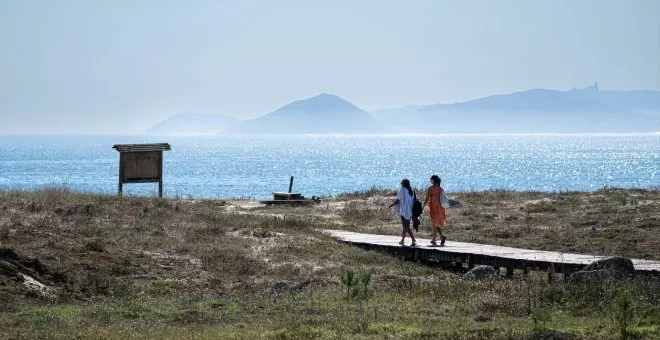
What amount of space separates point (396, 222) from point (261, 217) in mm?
5459

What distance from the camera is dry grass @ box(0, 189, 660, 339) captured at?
15727 millimetres

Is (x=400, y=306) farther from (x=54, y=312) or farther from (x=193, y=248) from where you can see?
(x=193, y=248)

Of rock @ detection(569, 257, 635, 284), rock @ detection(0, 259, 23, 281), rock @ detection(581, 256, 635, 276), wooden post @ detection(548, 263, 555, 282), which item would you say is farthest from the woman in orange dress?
rock @ detection(0, 259, 23, 281)

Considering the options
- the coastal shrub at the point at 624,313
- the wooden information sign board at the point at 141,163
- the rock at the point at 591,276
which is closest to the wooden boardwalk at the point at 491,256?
the rock at the point at 591,276

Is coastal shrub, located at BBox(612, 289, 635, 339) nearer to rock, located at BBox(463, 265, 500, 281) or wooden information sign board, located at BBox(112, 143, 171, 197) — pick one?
rock, located at BBox(463, 265, 500, 281)

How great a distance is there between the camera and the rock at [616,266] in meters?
20.8

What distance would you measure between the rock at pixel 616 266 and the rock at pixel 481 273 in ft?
7.52

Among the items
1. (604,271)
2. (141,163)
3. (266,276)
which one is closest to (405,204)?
(266,276)

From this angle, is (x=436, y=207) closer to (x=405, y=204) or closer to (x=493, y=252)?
(x=405, y=204)

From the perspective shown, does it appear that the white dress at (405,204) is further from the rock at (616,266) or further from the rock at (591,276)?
the rock at (591,276)

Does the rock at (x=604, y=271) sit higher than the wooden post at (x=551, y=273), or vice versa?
the rock at (x=604, y=271)

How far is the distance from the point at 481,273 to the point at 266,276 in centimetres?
487

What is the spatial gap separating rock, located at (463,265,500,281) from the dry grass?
0.41 metres

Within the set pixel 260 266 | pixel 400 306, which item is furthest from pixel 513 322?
pixel 260 266
